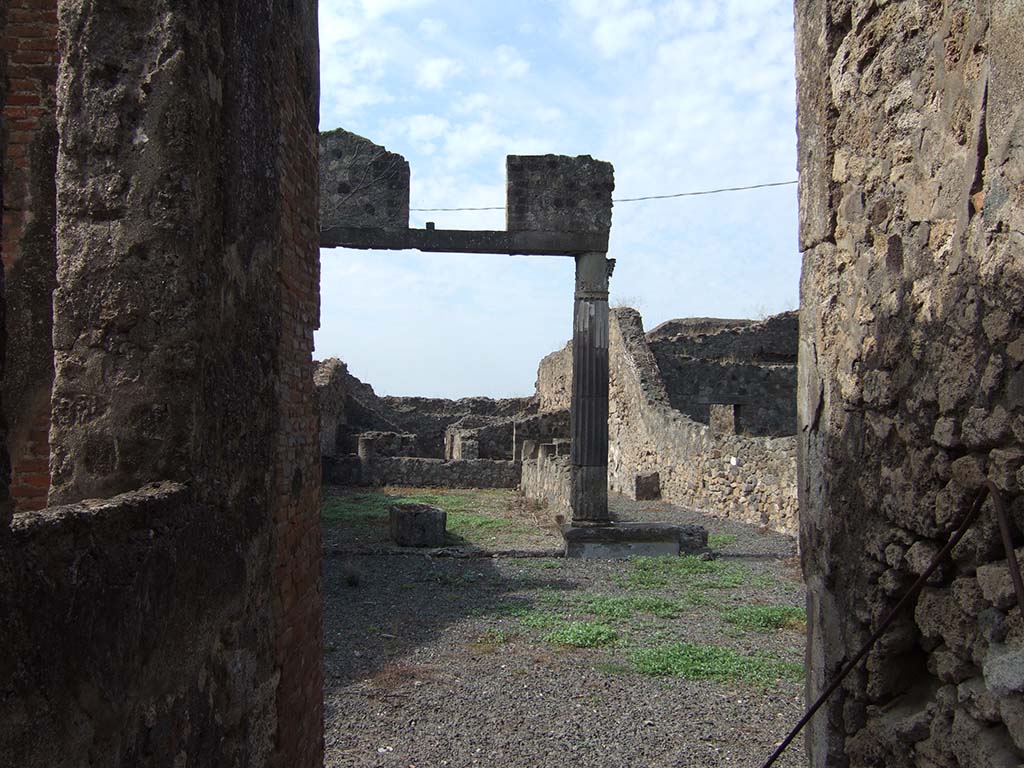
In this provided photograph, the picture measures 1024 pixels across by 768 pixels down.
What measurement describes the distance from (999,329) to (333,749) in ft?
13.8

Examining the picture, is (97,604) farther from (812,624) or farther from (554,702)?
(554,702)

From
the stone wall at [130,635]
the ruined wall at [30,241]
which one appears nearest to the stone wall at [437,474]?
the ruined wall at [30,241]

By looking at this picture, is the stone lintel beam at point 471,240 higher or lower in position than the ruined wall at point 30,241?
higher

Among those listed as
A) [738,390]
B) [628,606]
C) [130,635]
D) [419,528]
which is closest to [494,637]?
[628,606]

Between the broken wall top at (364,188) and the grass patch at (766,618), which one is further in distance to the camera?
the broken wall top at (364,188)

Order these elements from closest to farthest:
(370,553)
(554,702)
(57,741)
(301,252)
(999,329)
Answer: (57,741) → (999,329) → (301,252) → (554,702) → (370,553)

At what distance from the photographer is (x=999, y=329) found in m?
2.26

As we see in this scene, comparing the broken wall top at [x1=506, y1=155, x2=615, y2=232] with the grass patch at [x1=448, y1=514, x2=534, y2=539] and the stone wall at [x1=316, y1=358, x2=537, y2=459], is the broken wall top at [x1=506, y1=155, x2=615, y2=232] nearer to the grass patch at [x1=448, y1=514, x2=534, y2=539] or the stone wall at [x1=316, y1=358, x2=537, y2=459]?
the grass patch at [x1=448, y1=514, x2=534, y2=539]

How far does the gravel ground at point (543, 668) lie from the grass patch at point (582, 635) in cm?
5

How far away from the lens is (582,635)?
297 inches

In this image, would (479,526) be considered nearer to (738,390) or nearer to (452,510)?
(452,510)

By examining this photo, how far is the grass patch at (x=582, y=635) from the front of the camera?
7.40 metres

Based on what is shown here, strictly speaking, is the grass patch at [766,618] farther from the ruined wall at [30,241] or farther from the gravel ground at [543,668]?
the ruined wall at [30,241]

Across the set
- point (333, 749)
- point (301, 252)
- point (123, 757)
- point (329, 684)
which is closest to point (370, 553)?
point (329, 684)
